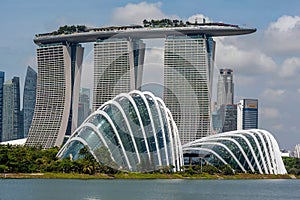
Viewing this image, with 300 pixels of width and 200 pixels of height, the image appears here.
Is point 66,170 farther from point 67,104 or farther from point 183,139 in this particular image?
point 67,104

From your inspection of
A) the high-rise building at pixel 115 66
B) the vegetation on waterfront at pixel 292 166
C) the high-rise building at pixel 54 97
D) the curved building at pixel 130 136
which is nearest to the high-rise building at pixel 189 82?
the high-rise building at pixel 115 66

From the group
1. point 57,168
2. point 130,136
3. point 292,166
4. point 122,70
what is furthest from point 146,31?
point 57,168

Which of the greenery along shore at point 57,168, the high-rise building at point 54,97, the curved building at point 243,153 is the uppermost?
the high-rise building at point 54,97

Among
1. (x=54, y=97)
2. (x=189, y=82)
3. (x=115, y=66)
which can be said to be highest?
(x=115, y=66)

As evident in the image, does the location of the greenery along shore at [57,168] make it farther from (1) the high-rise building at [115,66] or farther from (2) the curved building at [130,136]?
(1) the high-rise building at [115,66]

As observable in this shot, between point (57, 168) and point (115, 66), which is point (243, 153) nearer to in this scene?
point (57, 168)

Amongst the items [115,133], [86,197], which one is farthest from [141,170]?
[86,197]
